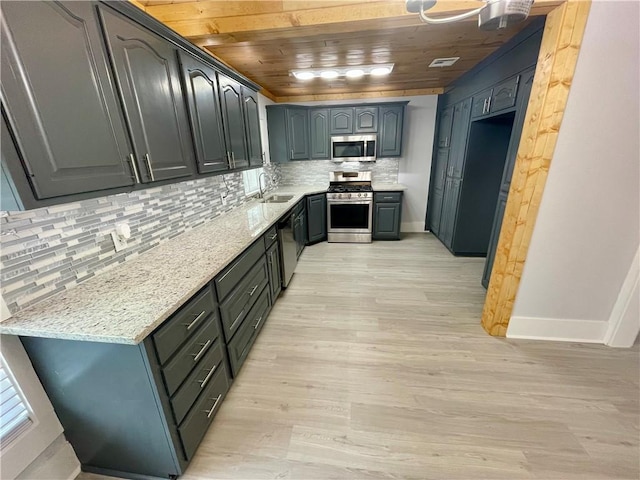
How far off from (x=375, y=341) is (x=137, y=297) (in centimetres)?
171

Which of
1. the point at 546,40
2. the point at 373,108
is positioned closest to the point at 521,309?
the point at 546,40

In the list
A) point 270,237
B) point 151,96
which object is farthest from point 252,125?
point 151,96

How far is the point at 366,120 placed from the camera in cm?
406

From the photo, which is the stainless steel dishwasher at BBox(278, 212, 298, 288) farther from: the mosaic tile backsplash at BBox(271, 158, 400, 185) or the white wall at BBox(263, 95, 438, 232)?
the white wall at BBox(263, 95, 438, 232)

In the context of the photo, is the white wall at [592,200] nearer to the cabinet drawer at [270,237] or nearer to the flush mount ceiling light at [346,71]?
the flush mount ceiling light at [346,71]

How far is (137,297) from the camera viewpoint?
1126 mm

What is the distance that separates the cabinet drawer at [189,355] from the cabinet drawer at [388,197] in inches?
129

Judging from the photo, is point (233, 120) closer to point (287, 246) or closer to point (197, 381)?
point (287, 246)

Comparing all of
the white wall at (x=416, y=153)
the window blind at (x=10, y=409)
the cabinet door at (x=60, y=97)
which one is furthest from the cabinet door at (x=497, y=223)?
the window blind at (x=10, y=409)

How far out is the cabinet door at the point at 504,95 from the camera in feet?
7.38

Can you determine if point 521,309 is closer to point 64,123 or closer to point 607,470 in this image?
point 607,470

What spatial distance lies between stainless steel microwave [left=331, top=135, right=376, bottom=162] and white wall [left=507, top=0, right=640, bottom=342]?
277 centimetres

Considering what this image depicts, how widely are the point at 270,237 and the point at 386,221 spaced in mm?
2498

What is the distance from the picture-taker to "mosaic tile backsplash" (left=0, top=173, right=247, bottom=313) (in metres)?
1.01
